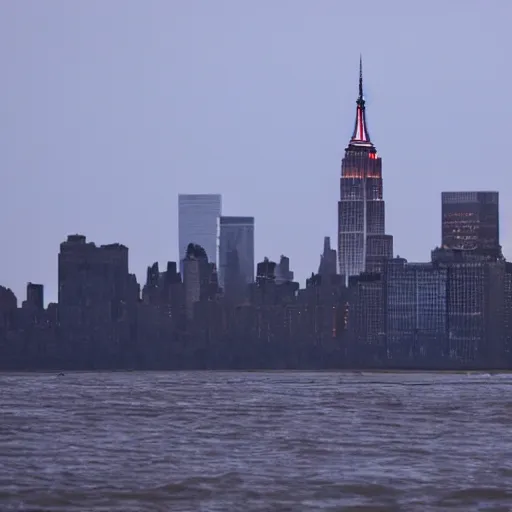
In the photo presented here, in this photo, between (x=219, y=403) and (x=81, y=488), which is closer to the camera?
(x=81, y=488)

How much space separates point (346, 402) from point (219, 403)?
11.8m

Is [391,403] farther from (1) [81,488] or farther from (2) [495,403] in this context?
(1) [81,488]

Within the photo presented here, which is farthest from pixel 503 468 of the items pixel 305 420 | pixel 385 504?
pixel 305 420

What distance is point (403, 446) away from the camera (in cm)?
7294

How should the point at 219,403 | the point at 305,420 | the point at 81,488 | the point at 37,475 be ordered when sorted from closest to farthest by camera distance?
the point at 81,488 < the point at 37,475 < the point at 305,420 < the point at 219,403

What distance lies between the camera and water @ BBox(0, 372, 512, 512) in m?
51.4

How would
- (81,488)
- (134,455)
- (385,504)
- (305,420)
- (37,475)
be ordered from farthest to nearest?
(305,420)
(134,455)
(37,475)
(81,488)
(385,504)

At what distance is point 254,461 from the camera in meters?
65.0

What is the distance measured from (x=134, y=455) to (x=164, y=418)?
34.9 metres

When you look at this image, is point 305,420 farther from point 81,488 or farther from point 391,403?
point 81,488

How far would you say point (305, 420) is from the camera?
10194 cm

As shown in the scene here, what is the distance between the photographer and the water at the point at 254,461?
169ft

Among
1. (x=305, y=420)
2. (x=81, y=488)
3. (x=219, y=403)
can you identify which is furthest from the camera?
(x=219, y=403)

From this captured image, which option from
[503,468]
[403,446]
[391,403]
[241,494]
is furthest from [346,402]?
[241,494]
